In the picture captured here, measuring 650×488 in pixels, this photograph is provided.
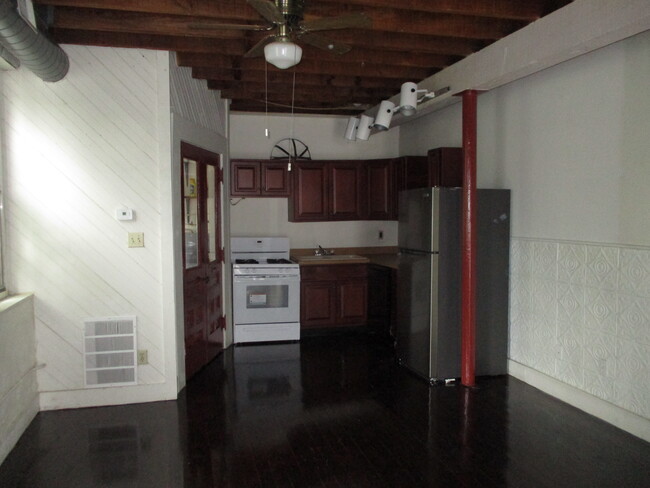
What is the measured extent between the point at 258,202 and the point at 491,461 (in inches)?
169

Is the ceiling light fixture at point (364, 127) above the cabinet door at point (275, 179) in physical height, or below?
above

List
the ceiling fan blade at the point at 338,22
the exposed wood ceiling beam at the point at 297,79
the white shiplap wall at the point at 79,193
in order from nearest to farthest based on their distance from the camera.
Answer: the ceiling fan blade at the point at 338,22
the white shiplap wall at the point at 79,193
the exposed wood ceiling beam at the point at 297,79

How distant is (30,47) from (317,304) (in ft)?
12.5

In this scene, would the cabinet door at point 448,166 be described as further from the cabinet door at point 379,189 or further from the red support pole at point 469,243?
the cabinet door at point 379,189

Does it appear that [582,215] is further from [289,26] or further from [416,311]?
[289,26]

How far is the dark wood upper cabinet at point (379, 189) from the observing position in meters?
6.27

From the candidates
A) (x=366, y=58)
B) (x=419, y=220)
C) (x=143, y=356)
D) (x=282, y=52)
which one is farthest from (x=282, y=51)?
(x=143, y=356)

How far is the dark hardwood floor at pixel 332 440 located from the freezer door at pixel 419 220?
1199 mm

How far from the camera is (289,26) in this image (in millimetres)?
2625

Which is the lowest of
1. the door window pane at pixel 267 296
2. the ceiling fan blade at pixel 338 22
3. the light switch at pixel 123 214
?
the door window pane at pixel 267 296

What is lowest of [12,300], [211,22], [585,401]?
[585,401]

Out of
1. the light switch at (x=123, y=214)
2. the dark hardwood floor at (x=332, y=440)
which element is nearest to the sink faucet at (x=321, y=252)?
the dark hardwood floor at (x=332, y=440)

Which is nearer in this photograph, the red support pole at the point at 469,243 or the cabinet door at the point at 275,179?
the red support pole at the point at 469,243

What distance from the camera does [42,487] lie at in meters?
2.75
